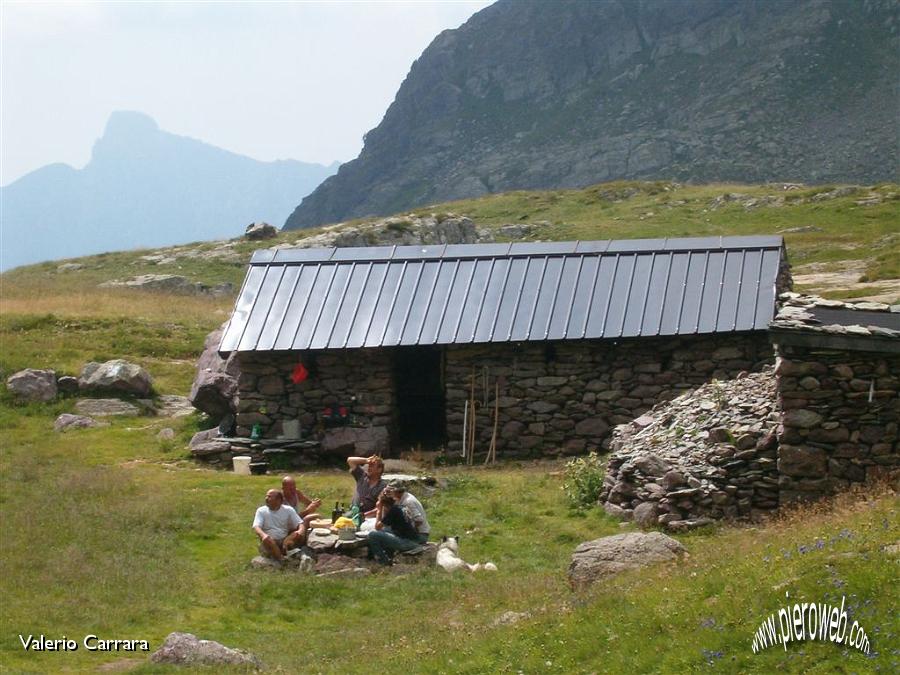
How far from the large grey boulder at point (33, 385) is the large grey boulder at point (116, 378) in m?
0.64

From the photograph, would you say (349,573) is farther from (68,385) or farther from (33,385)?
(68,385)

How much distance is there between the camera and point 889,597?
30.4 feet

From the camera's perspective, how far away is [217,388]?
24.4 meters

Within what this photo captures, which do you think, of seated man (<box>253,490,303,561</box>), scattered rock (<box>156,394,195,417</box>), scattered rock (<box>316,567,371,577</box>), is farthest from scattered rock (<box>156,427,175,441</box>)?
scattered rock (<box>316,567,371,577</box>)

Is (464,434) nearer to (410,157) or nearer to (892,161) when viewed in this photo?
(892,161)

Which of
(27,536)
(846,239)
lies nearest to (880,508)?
(27,536)

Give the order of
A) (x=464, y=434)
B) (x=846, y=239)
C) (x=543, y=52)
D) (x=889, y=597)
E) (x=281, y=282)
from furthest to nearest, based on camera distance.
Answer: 1. (x=543, y=52)
2. (x=846, y=239)
3. (x=281, y=282)
4. (x=464, y=434)
5. (x=889, y=597)

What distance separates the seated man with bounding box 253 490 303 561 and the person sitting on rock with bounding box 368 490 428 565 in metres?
0.98

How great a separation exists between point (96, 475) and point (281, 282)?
6.15m

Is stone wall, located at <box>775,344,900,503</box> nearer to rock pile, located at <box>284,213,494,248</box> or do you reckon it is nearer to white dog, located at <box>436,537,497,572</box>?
white dog, located at <box>436,537,497,572</box>

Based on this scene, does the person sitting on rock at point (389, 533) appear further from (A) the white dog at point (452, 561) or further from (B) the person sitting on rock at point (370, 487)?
(B) the person sitting on rock at point (370, 487)

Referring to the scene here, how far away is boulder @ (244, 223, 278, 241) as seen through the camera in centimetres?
5775

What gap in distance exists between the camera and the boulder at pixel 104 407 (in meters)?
26.4

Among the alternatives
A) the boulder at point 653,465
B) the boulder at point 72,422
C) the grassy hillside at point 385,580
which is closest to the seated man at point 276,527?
the grassy hillside at point 385,580
